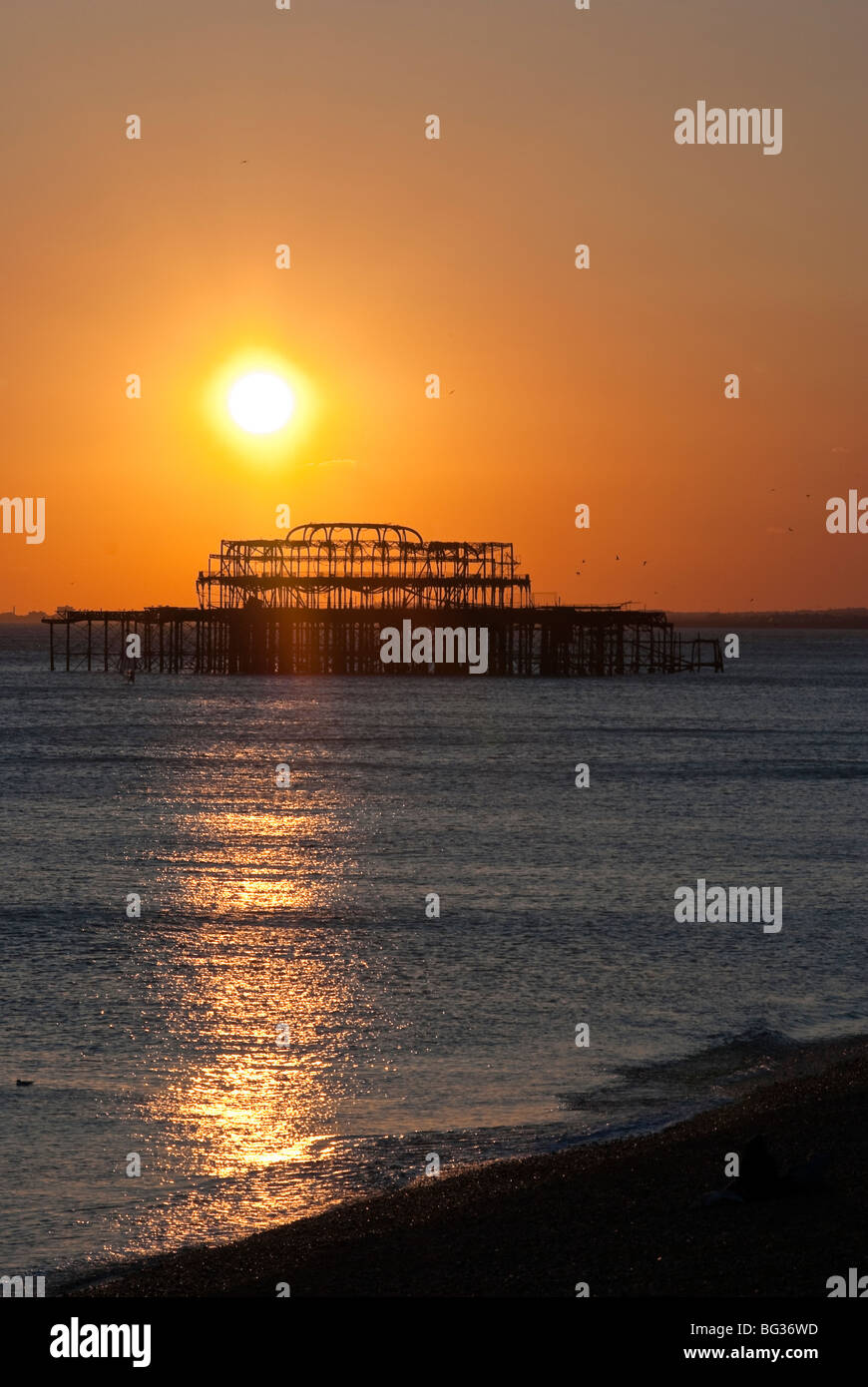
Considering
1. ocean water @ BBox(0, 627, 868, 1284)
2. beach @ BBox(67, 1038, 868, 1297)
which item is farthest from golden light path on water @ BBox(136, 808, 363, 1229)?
beach @ BBox(67, 1038, 868, 1297)

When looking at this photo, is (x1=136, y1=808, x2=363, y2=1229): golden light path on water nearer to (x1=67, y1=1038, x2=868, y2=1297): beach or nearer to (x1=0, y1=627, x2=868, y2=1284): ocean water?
(x1=0, y1=627, x2=868, y2=1284): ocean water

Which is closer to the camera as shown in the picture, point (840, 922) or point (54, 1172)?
point (54, 1172)

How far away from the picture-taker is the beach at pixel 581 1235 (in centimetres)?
859

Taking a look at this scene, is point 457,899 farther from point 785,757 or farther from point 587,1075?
point 785,757

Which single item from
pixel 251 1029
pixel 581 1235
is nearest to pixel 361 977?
pixel 251 1029

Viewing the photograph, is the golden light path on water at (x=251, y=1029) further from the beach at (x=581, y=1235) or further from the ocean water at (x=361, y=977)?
the beach at (x=581, y=1235)

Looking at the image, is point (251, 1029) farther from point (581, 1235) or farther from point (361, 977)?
point (581, 1235)

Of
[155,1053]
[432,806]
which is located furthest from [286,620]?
[155,1053]

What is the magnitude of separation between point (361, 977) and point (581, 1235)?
379 inches

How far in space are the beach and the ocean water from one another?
30.1 inches

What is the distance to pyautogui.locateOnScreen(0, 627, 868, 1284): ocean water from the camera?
1216 centimetres

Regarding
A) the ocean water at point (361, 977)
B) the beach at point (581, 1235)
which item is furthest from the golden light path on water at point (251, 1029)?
the beach at point (581, 1235)

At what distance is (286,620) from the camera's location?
4451 inches
